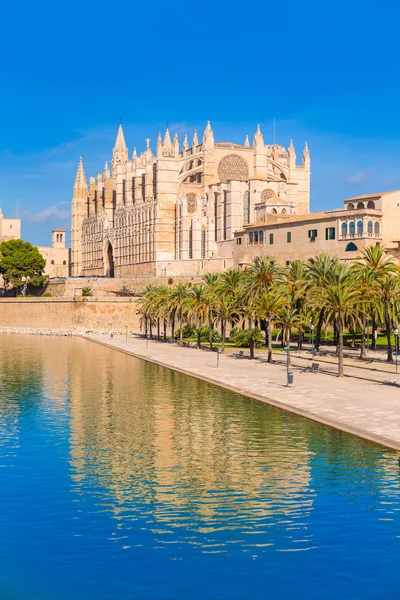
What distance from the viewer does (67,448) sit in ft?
75.8

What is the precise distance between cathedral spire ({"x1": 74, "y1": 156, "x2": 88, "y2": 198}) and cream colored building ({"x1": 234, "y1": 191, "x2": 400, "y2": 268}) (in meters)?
58.3

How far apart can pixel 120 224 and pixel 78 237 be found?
1934 centimetres

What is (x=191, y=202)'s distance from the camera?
95.4 meters

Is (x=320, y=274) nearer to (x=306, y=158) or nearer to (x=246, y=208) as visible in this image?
(x=246, y=208)

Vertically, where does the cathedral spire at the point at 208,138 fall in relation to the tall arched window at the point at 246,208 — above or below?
above

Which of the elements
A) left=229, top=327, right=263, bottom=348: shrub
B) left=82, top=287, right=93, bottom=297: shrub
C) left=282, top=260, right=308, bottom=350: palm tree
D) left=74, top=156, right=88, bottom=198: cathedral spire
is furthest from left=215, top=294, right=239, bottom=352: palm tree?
left=74, top=156, right=88, bottom=198: cathedral spire

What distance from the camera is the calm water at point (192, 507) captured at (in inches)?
525

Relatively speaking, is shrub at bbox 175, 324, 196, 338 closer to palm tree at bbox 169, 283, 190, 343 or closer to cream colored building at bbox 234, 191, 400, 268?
palm tree at bbox 169, 283, 190, 343

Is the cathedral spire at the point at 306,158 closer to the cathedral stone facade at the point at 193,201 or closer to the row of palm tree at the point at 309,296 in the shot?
the cathedral stone facade at the point at 193,201

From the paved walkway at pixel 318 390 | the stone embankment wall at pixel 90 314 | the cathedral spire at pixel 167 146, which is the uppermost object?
the cathedral spire at pixel 167 146

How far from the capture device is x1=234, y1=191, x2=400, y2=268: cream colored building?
63719mm

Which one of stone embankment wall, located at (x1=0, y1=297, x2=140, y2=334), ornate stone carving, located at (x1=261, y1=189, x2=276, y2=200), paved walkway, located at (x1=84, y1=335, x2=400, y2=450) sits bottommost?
paved walkway, located at (x1=84, y1=335, x2=400, y2=450)

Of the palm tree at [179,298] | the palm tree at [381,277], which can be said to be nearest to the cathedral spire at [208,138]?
the palm tree at [179,298]

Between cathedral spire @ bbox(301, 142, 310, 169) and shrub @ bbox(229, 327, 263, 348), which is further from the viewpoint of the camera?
cathedral spire @ bbox(301, 142, 310, 169)
